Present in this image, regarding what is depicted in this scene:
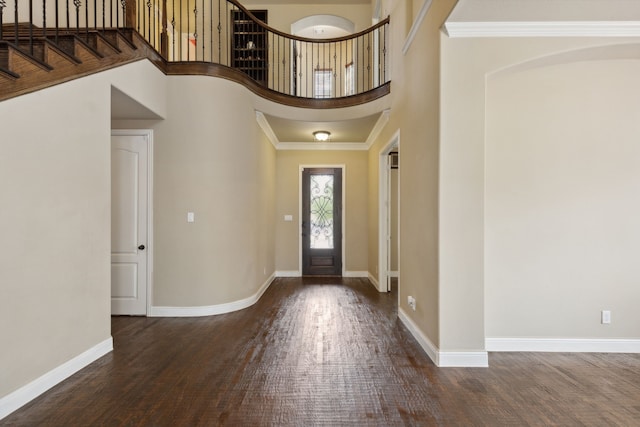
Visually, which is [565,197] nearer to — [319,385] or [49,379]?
[319,385]

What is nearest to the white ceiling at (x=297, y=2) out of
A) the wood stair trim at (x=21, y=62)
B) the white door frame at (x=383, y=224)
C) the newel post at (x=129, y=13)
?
the white door frame at (x=383, y=224)

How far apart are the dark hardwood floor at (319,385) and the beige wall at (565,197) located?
0.45 meters

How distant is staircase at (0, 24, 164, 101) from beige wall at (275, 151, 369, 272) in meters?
3.48

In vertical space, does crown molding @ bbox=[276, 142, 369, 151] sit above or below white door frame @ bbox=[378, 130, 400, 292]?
above

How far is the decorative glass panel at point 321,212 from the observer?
6.62 meters

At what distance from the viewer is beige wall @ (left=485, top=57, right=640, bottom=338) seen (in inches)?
113

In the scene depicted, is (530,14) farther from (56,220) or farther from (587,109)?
(56,220)

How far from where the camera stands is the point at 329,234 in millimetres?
6629

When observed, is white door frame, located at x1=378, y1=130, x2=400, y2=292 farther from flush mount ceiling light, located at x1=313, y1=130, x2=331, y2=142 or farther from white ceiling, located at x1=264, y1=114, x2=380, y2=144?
flush mount ceiling light, located at x1=313, y1=130, x2=331, y2=142

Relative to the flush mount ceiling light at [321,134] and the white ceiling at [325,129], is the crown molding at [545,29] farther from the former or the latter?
the flush mount ceiling light at [321,134]

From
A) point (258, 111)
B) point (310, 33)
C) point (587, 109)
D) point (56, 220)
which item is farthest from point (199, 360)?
point (310, 33)

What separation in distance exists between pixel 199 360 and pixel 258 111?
3387 millimetres

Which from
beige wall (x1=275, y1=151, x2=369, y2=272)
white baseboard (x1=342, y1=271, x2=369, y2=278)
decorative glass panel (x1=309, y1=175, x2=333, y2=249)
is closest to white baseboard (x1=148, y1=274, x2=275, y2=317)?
beige wall (x1=275, y1=151, x2=369, y2=272)

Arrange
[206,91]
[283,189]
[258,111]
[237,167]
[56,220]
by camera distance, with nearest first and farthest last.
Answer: [56,220], [206,91], [237,167], [258,111], [283,189]
